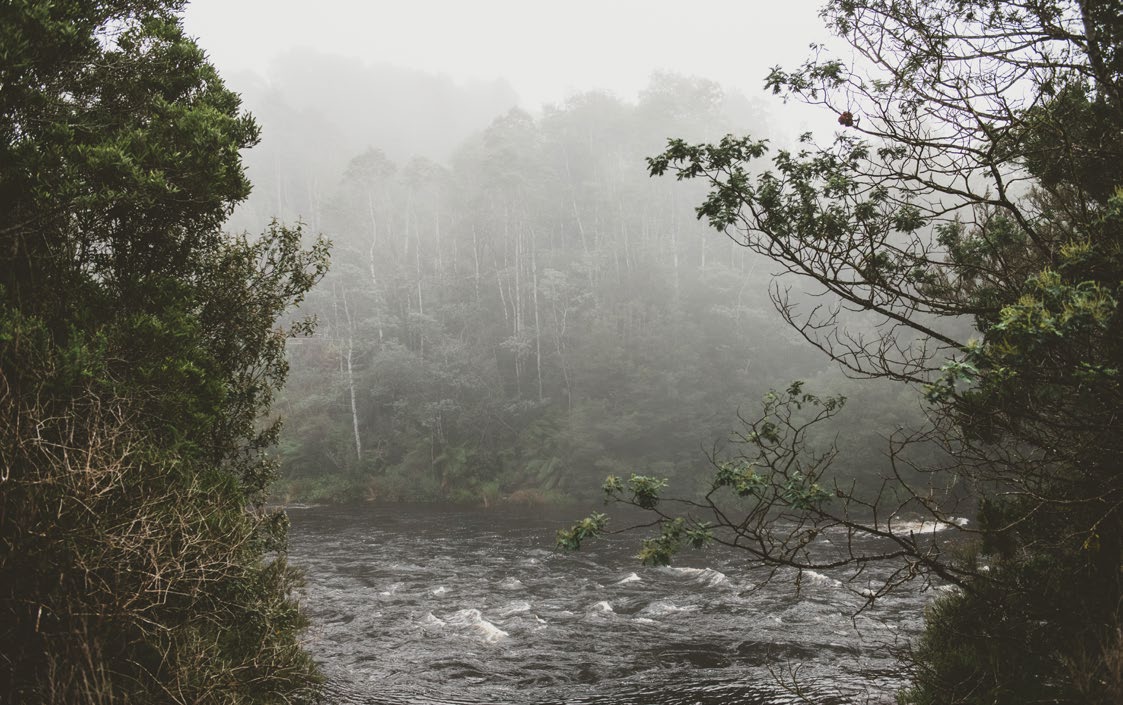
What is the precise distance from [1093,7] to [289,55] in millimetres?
118234

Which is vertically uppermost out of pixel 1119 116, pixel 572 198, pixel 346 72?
pixel 346 72

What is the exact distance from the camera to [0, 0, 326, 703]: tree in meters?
5.78

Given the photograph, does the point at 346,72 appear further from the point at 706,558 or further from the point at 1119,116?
the point at 1119,116

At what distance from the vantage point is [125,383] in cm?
775

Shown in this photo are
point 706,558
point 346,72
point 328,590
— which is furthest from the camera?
point 346,72

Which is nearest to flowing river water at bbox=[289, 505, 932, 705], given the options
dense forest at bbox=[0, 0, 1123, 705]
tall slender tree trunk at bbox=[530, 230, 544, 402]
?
dense forest at bbox=[0, 0, 1123, 705]

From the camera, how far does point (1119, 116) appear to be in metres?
6.00

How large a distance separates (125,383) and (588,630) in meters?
9.48

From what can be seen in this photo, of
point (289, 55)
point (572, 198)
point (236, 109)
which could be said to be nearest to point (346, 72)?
point (289, 55)

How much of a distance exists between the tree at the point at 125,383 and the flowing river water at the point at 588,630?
2.50 metres

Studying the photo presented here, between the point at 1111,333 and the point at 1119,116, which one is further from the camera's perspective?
the point at 1119,116

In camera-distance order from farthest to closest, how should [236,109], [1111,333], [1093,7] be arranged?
1. [236,109]
2. [1093,7]
3. [1111,333]

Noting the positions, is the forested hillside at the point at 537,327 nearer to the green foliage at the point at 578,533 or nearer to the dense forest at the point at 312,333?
the dense forest at the point at 312,333

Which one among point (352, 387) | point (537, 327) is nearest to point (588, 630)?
point (352, 387)
